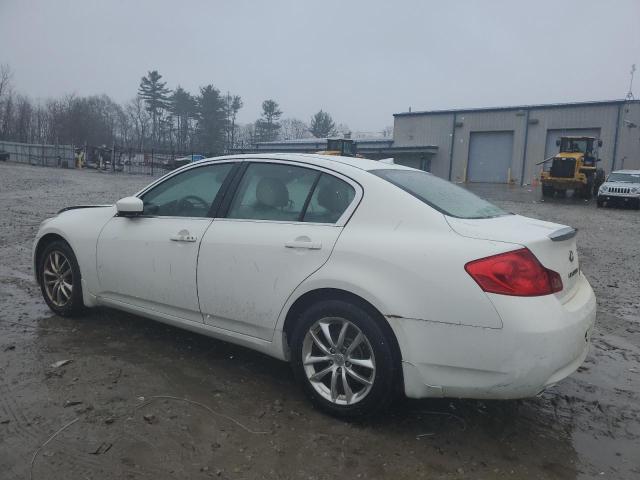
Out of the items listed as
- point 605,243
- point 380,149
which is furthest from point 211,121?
point 605,243

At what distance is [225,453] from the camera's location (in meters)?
2.69

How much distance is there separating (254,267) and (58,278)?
7.74 feet

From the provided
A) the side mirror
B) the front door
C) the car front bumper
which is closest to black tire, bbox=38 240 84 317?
the front door

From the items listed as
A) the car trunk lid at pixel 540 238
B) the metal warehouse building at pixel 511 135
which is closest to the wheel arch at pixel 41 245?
the car trunk lid at pixel 540 238

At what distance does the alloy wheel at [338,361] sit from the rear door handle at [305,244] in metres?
0.43

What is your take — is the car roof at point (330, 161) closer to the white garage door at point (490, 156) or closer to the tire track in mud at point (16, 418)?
the tire track in mud at point (16, 418)

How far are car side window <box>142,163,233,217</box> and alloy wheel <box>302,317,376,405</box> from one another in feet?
4.27

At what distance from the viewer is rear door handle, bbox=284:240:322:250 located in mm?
3084

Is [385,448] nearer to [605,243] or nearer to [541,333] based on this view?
[541,333]

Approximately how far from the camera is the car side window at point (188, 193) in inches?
151

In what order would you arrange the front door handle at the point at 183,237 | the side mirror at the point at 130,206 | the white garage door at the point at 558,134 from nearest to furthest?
the front door handle at the point at 183,237 < the side mirror at the point at 130,206 < the white garage door at the point at 558,134

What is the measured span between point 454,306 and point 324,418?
106 cm

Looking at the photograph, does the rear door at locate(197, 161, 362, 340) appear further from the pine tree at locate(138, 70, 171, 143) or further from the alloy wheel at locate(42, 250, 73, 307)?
the pine tree at locate(138, 70, 171, 143)

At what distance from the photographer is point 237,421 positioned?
3.01 metres
